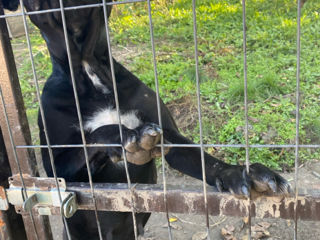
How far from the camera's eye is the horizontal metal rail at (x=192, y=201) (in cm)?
113

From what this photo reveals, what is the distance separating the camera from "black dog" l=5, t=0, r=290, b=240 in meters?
1.61

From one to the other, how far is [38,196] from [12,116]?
0.30 metres

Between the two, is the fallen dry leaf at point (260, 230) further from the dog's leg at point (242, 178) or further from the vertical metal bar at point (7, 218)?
the vertical metal bar at point (7, 218)

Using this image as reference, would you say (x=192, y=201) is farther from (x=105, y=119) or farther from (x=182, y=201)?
(x=105, y=119)

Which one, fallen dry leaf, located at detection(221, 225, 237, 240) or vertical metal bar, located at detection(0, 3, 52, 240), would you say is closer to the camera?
vertical metal bar, located at detection(0, 3, 52, 240)

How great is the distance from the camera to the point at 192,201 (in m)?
1.23

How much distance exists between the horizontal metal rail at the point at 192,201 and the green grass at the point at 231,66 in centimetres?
189

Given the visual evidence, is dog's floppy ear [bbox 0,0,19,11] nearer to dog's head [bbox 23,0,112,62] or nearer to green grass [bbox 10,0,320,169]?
dog's head [bbox 23,0,112,62]

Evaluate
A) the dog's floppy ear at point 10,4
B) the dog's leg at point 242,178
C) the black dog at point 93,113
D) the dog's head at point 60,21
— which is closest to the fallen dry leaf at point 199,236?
the black dog at point 93,113

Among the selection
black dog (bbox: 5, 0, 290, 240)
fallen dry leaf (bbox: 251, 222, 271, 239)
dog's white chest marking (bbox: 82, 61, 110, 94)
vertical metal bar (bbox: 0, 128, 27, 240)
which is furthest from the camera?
fallen dry leaf (bbox: 251, 222, 271, 239)

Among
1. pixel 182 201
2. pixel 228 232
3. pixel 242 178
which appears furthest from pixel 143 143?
pixel 228 232

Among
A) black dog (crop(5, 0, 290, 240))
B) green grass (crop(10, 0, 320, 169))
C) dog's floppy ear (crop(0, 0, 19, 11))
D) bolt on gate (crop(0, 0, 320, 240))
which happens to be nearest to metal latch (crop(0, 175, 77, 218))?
bolt on gate (crop(0, 0, 320, 240))

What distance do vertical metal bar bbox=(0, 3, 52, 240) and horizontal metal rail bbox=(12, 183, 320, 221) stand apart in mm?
195

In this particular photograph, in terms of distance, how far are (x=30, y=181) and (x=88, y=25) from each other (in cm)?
72
